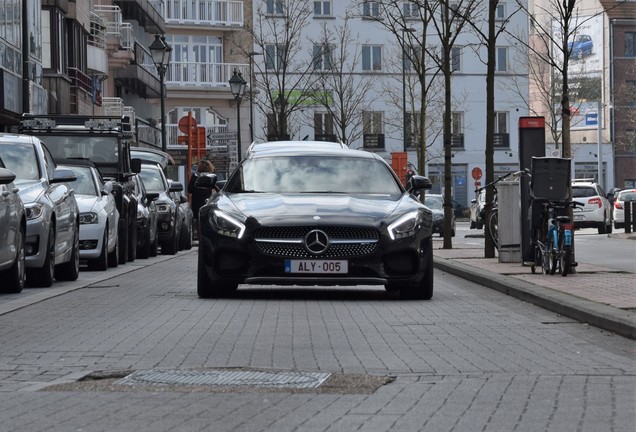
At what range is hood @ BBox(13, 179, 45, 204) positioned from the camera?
18469mm

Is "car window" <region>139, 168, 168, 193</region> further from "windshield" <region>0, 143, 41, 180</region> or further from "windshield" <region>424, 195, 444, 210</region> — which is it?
"windshield" <region>424, 195, 444, 210</region>

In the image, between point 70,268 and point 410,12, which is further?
point 410,12

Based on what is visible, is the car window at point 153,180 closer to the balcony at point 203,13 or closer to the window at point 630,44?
the balcony at point 203,13

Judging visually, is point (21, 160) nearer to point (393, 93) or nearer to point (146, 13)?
point (146, 13)

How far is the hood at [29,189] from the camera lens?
18.5 meters

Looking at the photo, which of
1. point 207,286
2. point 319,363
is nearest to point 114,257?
point 207,286

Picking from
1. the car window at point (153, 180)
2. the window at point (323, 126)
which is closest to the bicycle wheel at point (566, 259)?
the car window at point (153, 180)

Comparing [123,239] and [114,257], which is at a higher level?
[123,239]

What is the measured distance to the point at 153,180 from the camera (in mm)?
35219

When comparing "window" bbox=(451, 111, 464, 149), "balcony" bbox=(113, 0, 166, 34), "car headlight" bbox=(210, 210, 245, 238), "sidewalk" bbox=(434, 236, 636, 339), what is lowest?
"sidewalk" bbox=(434, 236, 636, 339)

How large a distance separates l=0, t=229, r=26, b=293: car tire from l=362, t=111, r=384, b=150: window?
7465cm

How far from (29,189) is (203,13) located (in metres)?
72.7

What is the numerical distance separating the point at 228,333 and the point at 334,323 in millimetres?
1292

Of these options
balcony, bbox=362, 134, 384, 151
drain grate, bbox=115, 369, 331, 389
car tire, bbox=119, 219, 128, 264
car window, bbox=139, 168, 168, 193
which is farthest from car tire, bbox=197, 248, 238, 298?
balcony, bbox=362, 134, 384, 151
